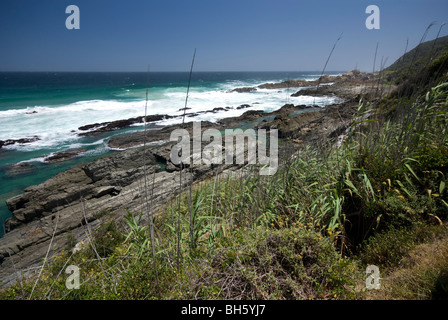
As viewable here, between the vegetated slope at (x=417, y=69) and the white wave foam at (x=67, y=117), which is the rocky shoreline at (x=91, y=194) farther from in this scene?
the white wave foam at (x=67, y=117)

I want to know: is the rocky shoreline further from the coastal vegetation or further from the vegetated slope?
the coastal vegetation

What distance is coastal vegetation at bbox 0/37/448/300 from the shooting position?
1.75 metres

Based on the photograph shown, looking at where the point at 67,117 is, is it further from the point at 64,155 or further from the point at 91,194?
the point at 91,194

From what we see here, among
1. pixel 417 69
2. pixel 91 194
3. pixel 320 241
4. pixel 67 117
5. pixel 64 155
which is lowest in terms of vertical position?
pixel 91 194

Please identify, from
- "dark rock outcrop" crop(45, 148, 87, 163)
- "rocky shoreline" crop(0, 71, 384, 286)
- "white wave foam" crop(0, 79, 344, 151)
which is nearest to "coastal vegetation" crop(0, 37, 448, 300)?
"rocky shoreline" crop(0, 71, 384, 286)

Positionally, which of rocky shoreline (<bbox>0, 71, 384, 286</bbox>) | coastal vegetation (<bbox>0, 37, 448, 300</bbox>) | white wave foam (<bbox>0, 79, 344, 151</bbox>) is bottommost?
rocky shoreline (<bbox>0, 71, 384, 286</bbox>)

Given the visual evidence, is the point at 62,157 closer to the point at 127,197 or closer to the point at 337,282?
the point at 127,197

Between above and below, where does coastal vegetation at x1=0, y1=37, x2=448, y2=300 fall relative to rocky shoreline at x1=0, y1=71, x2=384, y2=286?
above

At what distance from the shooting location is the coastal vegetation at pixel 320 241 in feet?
5.74

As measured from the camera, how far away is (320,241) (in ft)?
6.61

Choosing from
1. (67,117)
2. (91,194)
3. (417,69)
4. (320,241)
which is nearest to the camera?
(320,241)

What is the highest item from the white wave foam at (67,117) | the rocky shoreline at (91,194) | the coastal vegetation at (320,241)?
the white wave foam at (67,117)

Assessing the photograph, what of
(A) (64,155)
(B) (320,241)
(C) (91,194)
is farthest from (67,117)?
(B) (320,241)

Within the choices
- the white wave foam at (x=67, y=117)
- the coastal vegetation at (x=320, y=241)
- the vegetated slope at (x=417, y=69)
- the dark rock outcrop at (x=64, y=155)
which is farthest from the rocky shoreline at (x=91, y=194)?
the white wave foam at (x=67, y=117)
